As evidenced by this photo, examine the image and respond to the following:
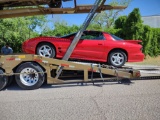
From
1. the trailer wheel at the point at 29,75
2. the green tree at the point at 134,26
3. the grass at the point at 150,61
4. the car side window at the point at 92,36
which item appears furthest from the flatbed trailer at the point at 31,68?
the green tree at the point at 134,26

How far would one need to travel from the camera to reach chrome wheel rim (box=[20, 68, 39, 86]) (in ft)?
20.2

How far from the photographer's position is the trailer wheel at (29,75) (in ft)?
20.1

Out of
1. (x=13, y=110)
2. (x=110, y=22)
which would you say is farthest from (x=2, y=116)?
(x=110, y=22)

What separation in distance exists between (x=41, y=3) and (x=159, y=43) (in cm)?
1371

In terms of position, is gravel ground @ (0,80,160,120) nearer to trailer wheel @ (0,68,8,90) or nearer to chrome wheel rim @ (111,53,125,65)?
trailer wheel @ (0,68,8,90)

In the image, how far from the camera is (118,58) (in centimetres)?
700

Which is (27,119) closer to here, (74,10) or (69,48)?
(69,48)

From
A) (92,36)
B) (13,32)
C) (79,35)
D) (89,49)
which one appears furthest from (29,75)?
(13,32)

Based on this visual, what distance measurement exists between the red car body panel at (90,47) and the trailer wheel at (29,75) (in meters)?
0.84

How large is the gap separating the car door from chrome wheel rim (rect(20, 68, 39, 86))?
154 centimetres

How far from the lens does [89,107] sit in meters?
4.50

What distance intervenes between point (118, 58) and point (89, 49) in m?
1.14

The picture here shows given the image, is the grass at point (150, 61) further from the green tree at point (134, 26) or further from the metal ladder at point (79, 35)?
the metal ladder at point (79, 35)

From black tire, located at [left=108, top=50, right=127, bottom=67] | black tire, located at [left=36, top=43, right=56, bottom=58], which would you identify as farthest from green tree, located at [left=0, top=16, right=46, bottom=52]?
black tire, located at [left=108, top=50, right=127, bottom=67]
